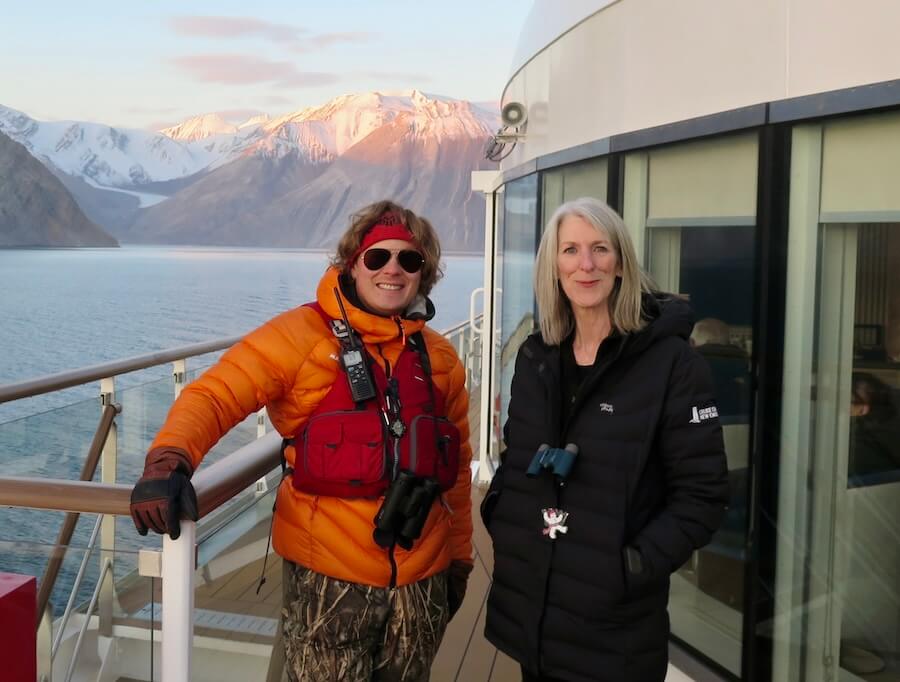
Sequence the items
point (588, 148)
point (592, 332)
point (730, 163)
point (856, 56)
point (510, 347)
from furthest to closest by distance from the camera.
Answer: point (510, 347), point (588, 148), point (730, 163), point (856, 56), point (592, 332)

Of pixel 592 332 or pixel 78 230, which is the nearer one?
pixel 592 332

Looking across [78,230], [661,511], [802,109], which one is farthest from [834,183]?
[78,230]

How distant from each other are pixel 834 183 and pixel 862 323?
0.35 m

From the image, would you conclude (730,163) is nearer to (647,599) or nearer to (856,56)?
(856,56)

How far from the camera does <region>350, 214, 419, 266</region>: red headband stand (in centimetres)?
174

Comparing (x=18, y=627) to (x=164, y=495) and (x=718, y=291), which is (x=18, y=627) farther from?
(x=718, y=291)

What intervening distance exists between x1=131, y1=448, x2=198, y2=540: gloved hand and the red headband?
1.71 feet

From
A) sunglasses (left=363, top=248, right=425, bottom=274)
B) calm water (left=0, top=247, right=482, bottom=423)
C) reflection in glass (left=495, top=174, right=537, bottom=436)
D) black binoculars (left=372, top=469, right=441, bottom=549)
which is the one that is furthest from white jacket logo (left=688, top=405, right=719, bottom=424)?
calm water (left=0, top=247, right=482, bottom=423)

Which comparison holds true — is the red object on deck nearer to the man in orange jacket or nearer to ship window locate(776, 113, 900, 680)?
the man in orange jacket

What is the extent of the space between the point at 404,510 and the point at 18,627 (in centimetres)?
65

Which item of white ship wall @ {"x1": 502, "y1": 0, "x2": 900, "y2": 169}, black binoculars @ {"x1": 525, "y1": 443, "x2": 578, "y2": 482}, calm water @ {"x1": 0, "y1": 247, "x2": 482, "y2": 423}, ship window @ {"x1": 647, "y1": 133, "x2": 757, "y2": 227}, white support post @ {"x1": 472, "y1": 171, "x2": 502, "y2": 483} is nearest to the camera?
black binoculars @ {"x1": 525, "y1": 443, "x2": 578, "y2": 482}

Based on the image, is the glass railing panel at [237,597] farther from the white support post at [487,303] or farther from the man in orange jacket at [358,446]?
the white support post at [487,303]

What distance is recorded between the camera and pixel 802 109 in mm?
2301

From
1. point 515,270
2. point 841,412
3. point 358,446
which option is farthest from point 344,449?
point 515,270
